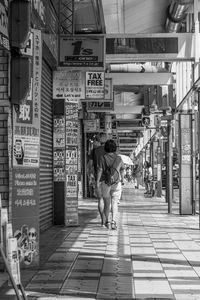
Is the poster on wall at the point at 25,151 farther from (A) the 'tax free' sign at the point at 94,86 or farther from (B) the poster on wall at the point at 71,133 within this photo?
(A) the 'tax free' sign at the point at 94,86

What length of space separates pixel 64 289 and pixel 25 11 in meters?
3.00

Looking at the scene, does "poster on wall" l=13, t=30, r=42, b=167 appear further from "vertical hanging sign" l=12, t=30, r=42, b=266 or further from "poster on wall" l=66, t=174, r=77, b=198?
"poster on wall" l=66, t=174, r=77, b=198

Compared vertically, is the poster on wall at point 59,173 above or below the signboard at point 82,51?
below

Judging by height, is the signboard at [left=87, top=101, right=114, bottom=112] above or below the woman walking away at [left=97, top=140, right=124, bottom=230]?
above

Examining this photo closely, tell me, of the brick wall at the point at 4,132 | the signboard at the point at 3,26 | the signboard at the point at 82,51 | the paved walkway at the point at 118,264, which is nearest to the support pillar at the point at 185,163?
the paved walkway at the point at 118,264

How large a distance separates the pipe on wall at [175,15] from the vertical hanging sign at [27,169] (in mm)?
8965

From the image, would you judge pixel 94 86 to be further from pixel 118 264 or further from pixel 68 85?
pixel 118 264

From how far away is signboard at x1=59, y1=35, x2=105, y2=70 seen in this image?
10586 millimetres

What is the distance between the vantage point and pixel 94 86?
12586 millimetres

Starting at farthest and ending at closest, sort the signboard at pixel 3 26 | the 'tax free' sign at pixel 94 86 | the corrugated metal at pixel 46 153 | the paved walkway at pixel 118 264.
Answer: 1. the 'tax free' sign at pixel 94 86
2. the corrugated metal at pixel 46 153
3. the signboard at pixel 3 26
4. the paved walkway at pixel 118 264

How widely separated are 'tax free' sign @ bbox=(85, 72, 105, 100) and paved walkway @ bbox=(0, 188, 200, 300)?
2810 millimetres

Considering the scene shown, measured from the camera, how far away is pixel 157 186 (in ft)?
81.8

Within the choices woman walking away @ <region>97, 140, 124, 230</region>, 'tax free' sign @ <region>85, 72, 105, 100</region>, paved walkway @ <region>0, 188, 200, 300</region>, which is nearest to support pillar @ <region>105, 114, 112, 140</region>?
'tax free' sign @ <region>85, 72, 105, 100</region>

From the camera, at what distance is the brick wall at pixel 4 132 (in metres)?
6.96
